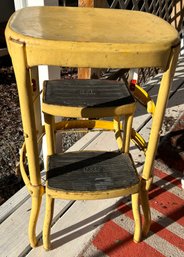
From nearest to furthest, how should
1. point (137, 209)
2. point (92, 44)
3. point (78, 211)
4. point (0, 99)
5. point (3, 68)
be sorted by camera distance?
point (92, 44) < point (137, 209) < point (78, 211) < point (0, 99) < point (3, 68)

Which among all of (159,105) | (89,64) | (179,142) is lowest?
(179,142)

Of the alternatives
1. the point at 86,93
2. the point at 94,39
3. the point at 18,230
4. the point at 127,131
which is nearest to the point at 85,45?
the point at 94,39

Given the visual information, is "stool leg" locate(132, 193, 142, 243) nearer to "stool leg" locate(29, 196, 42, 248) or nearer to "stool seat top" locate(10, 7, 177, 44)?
"stool leg" locate(29, 196, 42, 248)

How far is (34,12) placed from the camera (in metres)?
0.98

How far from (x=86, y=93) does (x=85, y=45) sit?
491 mm

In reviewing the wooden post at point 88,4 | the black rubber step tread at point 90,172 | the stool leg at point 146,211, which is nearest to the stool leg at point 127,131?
the black rubber step tread at point 90,172

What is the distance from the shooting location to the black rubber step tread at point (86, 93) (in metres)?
1.14

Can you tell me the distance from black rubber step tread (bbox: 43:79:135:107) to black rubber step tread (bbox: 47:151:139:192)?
8.6 inches

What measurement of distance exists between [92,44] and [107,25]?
164 mm

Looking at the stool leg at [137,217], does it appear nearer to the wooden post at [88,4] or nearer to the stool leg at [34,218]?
the stool leg at [34,218]

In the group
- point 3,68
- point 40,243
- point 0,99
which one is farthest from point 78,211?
point 3,68

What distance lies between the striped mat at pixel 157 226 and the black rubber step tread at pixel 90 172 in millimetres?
286

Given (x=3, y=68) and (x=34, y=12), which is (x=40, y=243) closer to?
(x=34, y=12)

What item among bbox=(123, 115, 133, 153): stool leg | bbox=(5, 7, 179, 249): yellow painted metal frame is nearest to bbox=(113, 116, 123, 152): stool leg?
bbox=(123, 115, 133, 153): stool leg
